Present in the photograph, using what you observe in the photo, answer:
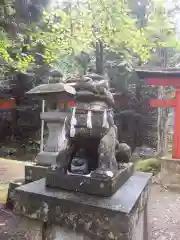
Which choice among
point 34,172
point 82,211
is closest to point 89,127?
point 82,211

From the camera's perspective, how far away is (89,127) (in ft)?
6.63

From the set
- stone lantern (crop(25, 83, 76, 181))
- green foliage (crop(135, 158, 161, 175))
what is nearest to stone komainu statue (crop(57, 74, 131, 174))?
stone lantern (crop(25, 83, 76, 181))

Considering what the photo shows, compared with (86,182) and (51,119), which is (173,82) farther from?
(86,182)

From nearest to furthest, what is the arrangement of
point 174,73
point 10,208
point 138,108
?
1. point 10,208
2. point 174,73
3. point 138,108

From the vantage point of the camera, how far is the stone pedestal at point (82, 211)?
65.5 inches

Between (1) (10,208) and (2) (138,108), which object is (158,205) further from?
(2) (138,108)

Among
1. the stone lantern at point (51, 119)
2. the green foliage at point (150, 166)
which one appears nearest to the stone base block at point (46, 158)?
the stone lantern at point (51, 119)

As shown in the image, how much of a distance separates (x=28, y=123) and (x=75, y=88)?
1318 centimetres

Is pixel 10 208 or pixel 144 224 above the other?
pixel 144 224

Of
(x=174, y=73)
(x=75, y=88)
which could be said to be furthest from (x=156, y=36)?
(x=75, y=88)

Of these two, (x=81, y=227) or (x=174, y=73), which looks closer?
(x=81, y=227)

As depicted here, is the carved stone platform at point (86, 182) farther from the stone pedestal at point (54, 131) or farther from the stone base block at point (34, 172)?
the stone pedestal at point (54, 131)

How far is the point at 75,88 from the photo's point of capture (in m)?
2.14

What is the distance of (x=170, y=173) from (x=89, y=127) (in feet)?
14.7
